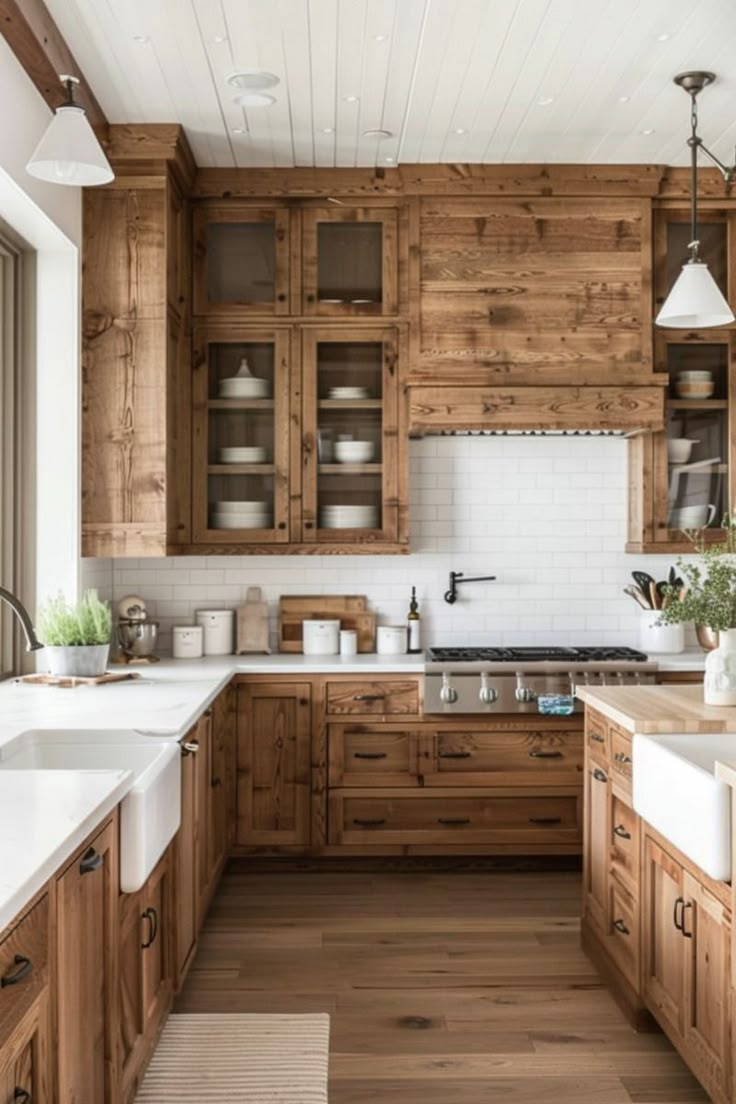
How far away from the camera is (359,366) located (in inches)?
191

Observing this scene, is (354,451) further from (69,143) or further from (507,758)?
(69,143)

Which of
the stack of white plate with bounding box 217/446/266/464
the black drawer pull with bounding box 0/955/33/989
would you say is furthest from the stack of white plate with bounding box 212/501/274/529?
the black drawer pull with bounding box 0/955/33/989

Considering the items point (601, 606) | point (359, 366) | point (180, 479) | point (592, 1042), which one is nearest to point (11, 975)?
point (592, 1042)

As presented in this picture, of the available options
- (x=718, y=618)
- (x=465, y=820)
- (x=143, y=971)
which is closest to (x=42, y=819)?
(x=143, y=971)

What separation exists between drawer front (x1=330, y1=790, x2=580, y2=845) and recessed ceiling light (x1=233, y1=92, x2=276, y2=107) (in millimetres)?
2785

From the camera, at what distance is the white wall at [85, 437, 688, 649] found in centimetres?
512

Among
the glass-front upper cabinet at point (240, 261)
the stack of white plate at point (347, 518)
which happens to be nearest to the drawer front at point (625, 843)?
the stack of white plate at point (347, 518)

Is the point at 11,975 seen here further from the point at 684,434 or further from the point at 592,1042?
the point at 684,434

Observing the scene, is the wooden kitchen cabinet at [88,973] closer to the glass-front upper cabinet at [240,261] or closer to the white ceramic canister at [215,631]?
the white ceramic canister at [215,631]

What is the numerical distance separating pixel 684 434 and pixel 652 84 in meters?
1.62

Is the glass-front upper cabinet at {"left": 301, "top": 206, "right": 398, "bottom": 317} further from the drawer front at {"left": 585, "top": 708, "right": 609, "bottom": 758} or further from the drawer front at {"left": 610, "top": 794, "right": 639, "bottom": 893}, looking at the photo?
the drawer front at {"left": 610, "top": 794, "right": 639, "bottom": 893}

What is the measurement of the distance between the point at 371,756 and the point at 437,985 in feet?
4.15

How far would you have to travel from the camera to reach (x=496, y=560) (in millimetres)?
5152

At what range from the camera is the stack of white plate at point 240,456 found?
483cm
